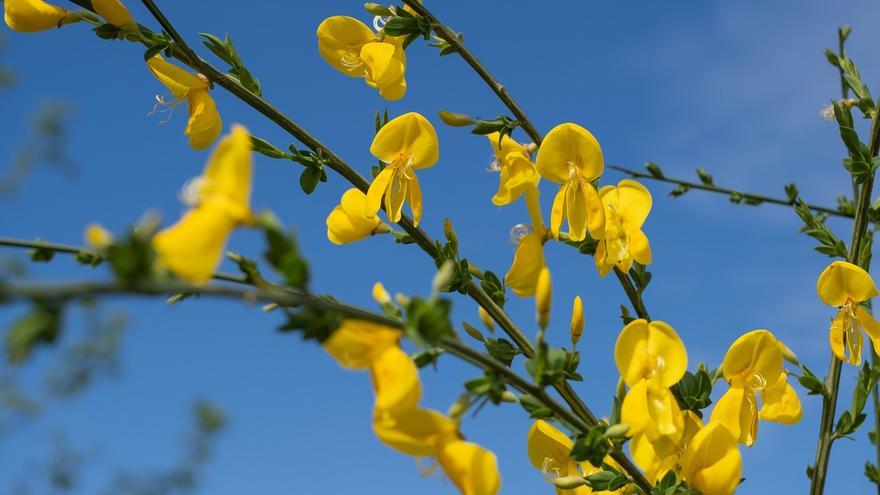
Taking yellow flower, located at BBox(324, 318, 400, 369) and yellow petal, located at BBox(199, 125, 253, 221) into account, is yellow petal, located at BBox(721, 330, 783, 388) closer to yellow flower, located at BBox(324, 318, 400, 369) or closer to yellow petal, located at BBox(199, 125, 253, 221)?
yellow flower, located at BBox(324, 318, 400, 369)

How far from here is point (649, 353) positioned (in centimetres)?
103

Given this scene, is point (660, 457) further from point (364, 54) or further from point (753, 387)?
point (364, 54)

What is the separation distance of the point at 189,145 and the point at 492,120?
0.51 metres

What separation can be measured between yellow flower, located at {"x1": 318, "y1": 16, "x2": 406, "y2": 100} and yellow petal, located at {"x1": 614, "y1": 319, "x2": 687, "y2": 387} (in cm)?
60

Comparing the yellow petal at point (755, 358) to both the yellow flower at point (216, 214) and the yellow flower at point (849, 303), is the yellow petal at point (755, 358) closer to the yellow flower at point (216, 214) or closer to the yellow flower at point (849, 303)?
the yellow flower at point (849, 303)

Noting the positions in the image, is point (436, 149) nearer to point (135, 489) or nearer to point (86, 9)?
point (86, 9)

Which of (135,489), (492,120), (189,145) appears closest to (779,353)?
(492,120)

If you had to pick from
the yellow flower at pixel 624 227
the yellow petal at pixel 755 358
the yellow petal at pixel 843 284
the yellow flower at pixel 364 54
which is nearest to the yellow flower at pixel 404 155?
the yellow flower at pixel 364 54

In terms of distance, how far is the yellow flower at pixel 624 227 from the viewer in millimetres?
1216

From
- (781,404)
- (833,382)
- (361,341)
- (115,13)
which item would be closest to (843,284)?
(833,382)

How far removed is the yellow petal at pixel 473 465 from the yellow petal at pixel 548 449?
41 centimetres

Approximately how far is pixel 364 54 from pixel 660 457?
79 centimetres

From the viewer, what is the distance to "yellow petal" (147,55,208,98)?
1.35 meters

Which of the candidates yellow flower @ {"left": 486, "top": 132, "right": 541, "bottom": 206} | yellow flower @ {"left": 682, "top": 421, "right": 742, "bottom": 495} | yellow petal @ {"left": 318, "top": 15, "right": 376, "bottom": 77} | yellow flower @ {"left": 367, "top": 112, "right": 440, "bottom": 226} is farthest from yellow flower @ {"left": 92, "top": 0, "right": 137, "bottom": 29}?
yellow flower @ {"left": 682, "top": 421, "right": 742, "bottom": 495}
